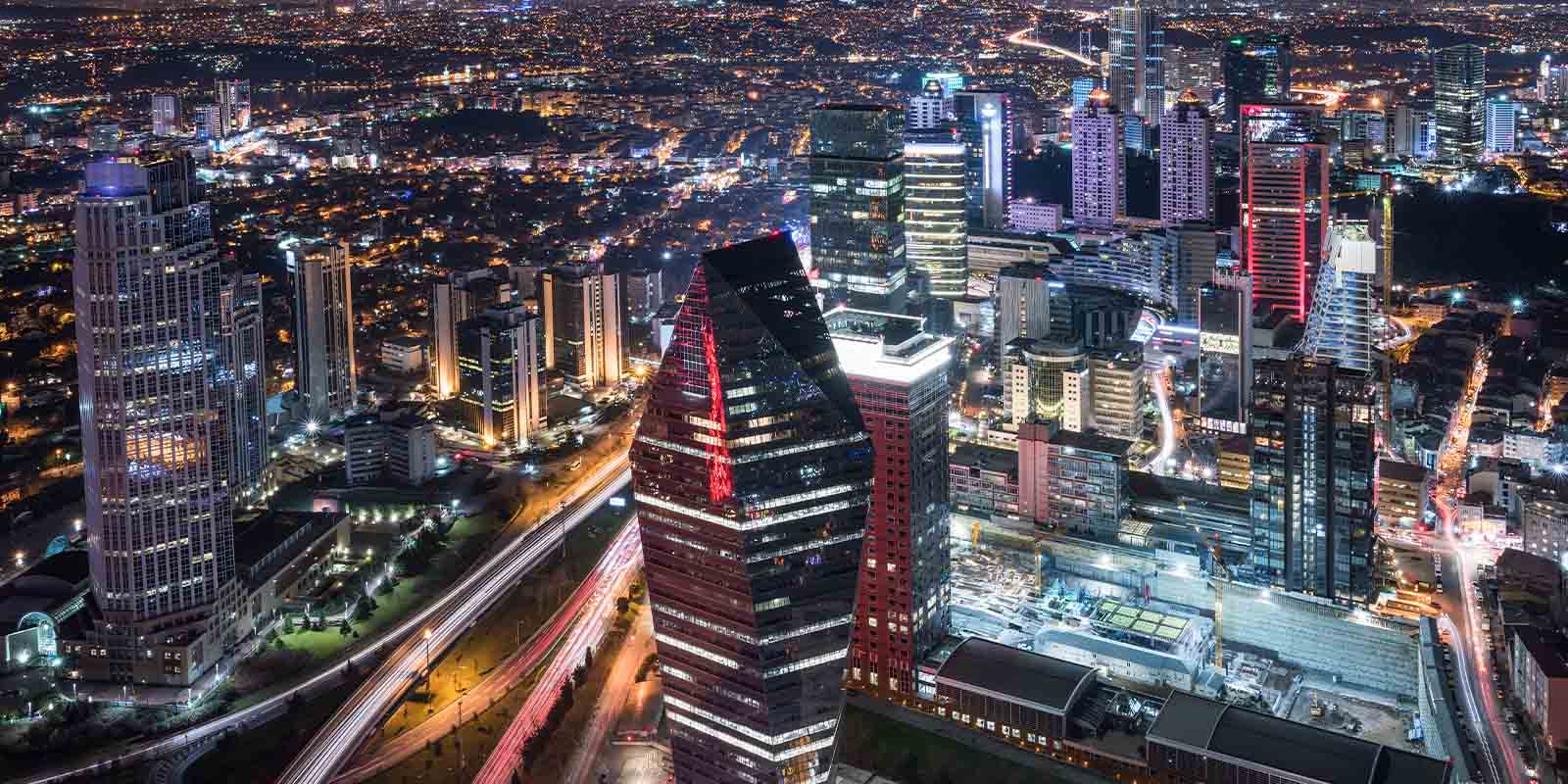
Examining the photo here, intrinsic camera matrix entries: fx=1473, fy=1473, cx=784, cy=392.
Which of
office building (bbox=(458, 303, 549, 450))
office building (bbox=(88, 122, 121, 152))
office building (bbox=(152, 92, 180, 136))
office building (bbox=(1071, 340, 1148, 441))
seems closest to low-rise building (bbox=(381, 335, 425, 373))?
office building (bbox=(458, 303, 549, 450))

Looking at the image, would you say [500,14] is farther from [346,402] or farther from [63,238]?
[346,402]

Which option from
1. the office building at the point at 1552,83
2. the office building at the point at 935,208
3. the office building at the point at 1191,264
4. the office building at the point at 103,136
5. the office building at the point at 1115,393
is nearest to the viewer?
the office building at the point at 103,136

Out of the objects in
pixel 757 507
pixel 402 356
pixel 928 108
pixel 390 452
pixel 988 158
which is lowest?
pixel 390 452

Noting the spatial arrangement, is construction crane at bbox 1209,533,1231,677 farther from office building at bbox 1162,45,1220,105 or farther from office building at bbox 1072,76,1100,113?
office building at bbox 1162,45,1220,105

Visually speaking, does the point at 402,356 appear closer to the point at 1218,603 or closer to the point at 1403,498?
the point at 1218,603

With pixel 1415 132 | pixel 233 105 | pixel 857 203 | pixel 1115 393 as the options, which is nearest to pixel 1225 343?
pixel 1115 393

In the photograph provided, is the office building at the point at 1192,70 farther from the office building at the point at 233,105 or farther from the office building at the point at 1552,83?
the office building at the point at 233,105

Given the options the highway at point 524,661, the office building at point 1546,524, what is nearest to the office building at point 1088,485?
the office building at point 1546,524
